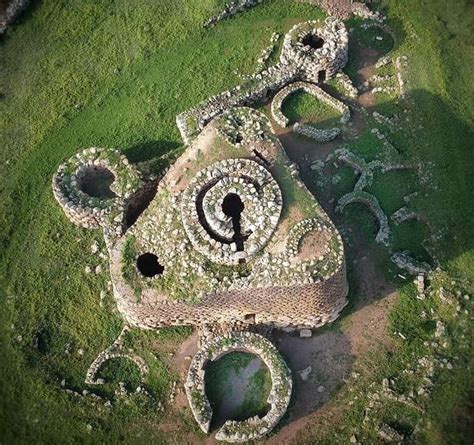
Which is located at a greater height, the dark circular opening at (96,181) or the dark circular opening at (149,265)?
the dark circular opening at (96,181)

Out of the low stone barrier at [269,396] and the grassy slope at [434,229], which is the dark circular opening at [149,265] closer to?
the low stone barrier at [269,396]

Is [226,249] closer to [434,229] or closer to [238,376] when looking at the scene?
[238,376]

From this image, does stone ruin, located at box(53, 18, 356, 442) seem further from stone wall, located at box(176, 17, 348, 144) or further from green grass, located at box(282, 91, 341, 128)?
green grass, located at box(282, 91, 341, 128)

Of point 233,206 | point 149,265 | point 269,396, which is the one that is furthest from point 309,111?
point 269,396

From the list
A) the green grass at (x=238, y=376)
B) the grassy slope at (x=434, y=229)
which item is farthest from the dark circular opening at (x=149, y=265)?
the grassy slope at (x=434, y=229)

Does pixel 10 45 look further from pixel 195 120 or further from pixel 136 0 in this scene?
pixel 195 120

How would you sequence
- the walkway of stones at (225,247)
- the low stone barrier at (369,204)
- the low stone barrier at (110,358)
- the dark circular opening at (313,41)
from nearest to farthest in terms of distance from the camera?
the walkway of stones at (225,247), the low stone barrier at (110,358), the low stone barrier at (369,204), the dark circular opening at (313,41)

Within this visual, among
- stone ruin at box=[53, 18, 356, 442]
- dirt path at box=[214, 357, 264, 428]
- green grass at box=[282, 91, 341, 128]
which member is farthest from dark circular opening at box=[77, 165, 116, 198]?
dirt path at box=[214, 357, 264, 428]
